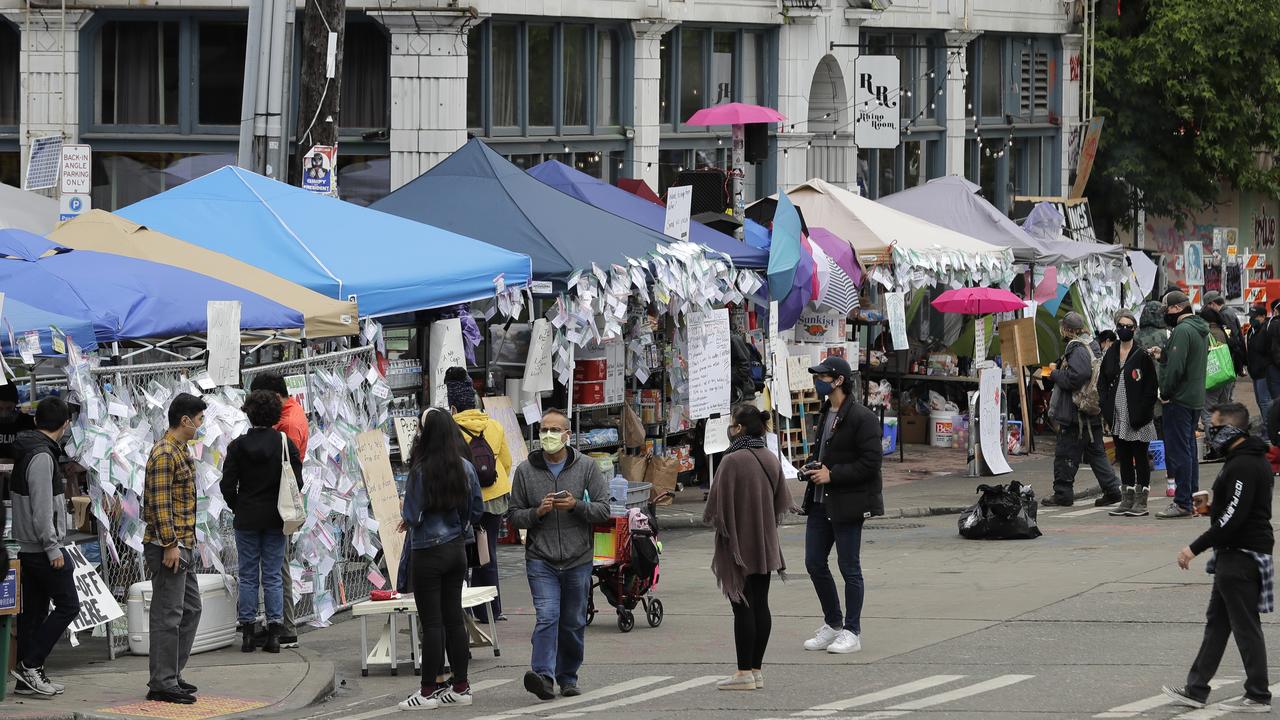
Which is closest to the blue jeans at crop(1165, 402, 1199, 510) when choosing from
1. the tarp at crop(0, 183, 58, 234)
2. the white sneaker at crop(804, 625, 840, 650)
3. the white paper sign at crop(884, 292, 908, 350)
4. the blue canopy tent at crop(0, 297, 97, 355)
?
the white paper sign at crop(884, 292, 908, 350)

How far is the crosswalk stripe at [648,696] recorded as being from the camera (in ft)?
35.7

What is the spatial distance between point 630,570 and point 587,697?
2209 millimetres

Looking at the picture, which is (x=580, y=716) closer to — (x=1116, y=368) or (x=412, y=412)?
(x=412, y=412)

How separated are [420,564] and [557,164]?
33.4ft

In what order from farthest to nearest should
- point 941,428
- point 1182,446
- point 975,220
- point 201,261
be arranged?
point 975,220 < point 941,428 < point 1182,446 < point 201,261

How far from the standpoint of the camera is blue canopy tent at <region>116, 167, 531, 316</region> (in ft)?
51.1

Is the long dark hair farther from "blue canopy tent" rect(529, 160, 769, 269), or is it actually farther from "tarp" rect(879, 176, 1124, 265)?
"tarp" rect(879, 176, 1124, 265)

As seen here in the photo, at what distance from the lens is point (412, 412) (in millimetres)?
16719

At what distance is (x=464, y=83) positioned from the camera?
22891mm

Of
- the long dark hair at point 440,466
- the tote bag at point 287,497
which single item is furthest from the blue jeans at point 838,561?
the tote bag at point 287,497

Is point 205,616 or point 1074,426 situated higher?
point 1074,426

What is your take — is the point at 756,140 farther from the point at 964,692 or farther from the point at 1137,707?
the point at 1137,707

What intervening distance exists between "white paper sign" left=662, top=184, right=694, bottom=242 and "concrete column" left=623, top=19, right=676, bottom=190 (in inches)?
246

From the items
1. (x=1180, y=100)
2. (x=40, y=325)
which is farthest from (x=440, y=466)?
(x=1180, y=100)
